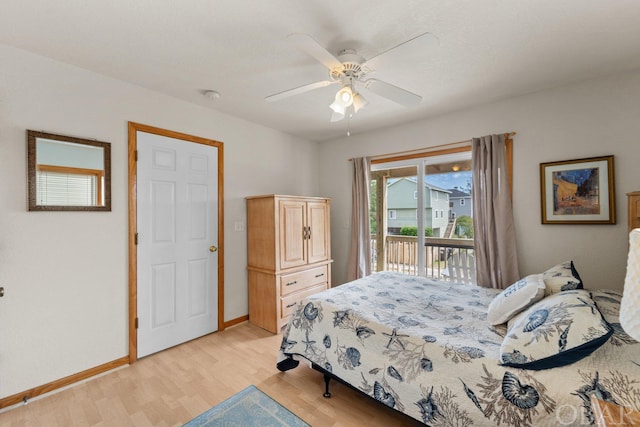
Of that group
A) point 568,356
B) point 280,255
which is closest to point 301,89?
point 280,255

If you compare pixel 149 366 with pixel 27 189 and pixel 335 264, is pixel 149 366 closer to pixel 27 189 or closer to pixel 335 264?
pixel 27 189

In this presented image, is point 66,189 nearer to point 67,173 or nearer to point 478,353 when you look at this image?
point 67,173

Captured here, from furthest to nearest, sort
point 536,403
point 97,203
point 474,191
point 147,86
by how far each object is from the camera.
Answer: point 474,191 < point 147,86 < point 97,203 < point 536,403

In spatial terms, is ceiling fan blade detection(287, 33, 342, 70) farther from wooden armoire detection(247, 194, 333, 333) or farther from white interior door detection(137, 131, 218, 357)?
white interior door detection(137, 131, 218, 357)

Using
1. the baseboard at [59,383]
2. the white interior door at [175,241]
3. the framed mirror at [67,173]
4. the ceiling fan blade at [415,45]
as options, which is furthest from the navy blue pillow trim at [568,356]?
the framed mirror at [67,173]

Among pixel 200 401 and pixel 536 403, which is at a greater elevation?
pixel 536 403

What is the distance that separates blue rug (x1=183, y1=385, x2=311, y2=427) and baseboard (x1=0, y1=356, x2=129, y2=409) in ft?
3.64

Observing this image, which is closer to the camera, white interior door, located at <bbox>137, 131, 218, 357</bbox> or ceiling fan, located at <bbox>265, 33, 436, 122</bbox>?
ceiling fan, located at <bbox>265, 33, 436, 122</bbox>

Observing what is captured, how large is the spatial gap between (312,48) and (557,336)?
1893 mm

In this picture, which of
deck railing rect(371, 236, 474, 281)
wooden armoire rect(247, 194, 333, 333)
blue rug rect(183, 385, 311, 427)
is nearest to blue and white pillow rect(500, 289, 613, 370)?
blue rug rect(183, 385, 311, 427)

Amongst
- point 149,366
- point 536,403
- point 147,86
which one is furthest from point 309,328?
point 147,86

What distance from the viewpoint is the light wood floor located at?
1807 mm

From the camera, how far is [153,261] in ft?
8.73

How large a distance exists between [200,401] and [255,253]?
→ 64.2 inches
